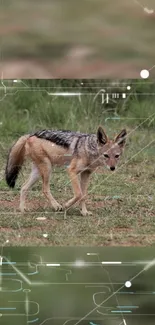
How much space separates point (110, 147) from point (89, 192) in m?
0.17

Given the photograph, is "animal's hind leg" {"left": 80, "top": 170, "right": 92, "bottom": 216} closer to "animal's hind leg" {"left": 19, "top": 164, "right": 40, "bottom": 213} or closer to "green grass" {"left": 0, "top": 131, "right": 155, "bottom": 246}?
"green grass" {"left": 0, "top": 131, "right": 155, "bottom": 246}

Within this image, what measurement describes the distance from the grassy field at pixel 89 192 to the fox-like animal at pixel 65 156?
0.02 m

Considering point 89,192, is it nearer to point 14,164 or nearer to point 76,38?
point 14,164

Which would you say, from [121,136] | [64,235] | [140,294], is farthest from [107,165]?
[140,294]

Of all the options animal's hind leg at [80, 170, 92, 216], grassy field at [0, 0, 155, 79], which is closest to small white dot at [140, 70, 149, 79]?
grassy field at [0, 0, 155, 79]

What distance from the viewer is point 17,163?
269cm

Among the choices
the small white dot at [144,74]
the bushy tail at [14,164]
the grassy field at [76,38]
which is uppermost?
the grassy field at [76,38]

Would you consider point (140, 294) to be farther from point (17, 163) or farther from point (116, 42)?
point (116, 42)

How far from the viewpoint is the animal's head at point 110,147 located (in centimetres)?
267

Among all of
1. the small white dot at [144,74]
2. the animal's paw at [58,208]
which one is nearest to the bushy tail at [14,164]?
the animal's paw at [58,208]
